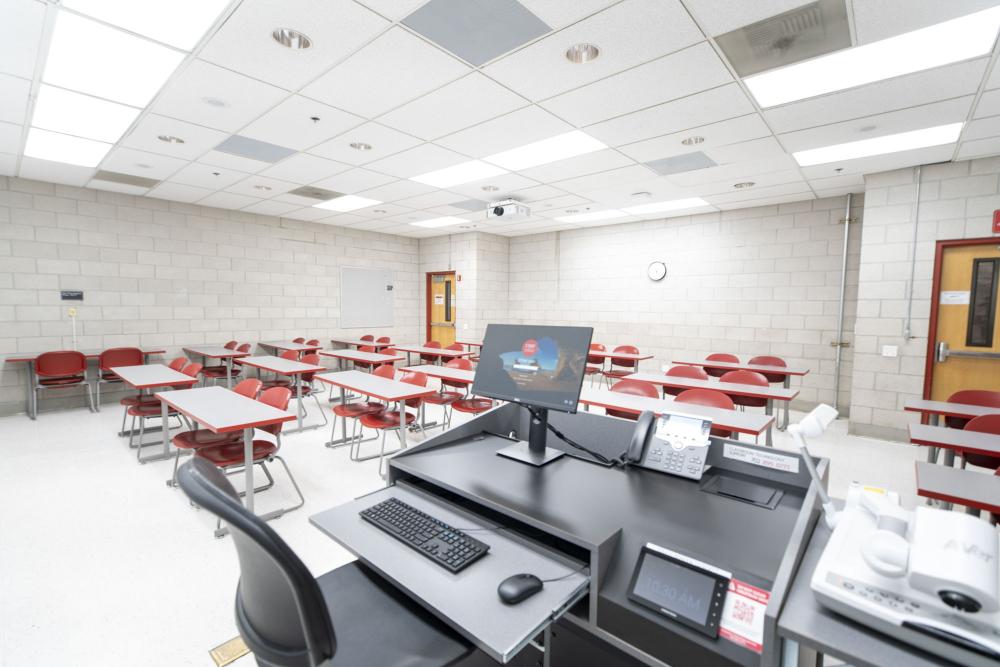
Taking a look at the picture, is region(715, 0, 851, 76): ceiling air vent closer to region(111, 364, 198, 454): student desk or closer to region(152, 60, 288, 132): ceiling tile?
region(152, 60, 288, 132): ceiling tile

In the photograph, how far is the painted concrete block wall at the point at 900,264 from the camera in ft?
14.3

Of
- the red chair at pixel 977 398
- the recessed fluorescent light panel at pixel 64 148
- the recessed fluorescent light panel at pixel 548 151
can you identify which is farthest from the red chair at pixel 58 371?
the red chair at pixel 977 398

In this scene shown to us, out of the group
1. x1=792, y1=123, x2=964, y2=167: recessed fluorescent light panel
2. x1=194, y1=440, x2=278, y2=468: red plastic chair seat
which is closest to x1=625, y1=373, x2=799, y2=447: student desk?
x1=792, y1=123, x2=964, y2=167: recessed fluorescent light panel

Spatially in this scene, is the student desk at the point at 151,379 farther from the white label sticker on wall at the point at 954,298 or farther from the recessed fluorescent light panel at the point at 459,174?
the white label sticker on wall at the point at 954,298

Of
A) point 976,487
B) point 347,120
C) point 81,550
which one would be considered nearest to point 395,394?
point 81,550

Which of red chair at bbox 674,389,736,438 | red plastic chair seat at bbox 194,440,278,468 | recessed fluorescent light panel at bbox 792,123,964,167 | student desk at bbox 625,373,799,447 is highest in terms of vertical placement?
recessed fluorescent light panel at bbox 792,123,964,167

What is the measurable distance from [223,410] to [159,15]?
236 cm

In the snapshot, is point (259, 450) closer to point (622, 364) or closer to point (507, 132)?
point (507, 132)

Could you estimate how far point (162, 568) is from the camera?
94.5 inches

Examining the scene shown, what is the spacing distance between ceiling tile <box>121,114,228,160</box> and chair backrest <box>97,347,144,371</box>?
284 cm

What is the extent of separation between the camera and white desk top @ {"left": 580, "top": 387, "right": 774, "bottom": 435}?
2.71 metres

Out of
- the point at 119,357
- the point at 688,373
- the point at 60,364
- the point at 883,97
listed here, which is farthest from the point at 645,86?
the point at 60,364

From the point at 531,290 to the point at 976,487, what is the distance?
778cm

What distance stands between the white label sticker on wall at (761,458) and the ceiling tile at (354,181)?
15.4 ft
